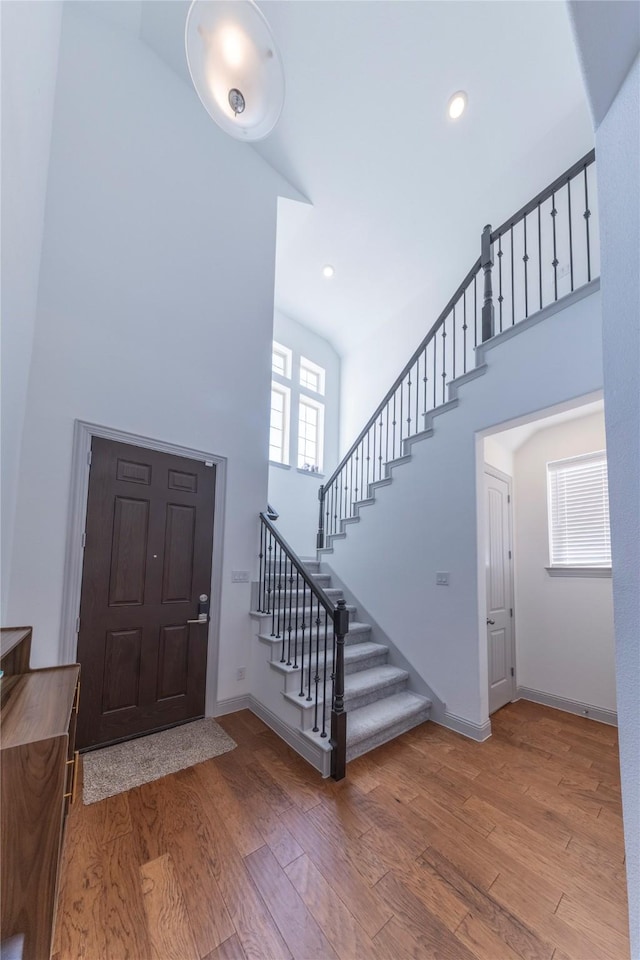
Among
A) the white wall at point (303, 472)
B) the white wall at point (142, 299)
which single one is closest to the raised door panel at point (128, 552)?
the white wall at point (142, 299)

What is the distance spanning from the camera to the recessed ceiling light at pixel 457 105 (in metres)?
3.37

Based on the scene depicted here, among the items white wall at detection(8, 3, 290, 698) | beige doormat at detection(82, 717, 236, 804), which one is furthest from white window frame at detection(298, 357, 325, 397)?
beige doormat at detection(82, 717, 236, 804)

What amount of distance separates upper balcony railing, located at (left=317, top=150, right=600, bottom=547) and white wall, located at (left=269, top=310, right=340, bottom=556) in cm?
53

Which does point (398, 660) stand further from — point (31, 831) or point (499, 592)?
point (31, 831)

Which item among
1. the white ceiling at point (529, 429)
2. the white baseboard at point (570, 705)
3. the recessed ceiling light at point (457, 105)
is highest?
the recessed ceiling light at point (457, 105)

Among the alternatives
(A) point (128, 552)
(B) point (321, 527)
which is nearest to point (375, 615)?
(B) point (321, 527)

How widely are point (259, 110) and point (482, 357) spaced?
227cm

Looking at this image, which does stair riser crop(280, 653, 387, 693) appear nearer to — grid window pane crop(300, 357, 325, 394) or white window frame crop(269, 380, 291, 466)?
white window frame crop(269, 380, 291, 466)

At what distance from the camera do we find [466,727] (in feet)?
9.49

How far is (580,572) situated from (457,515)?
1.48m

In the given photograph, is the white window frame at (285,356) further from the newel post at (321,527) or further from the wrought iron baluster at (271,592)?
the wrought iron baluster at (271,592)

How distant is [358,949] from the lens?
134cm

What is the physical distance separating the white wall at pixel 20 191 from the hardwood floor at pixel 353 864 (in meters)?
1.49

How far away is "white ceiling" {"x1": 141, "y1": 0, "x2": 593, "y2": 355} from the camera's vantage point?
2982 mm
